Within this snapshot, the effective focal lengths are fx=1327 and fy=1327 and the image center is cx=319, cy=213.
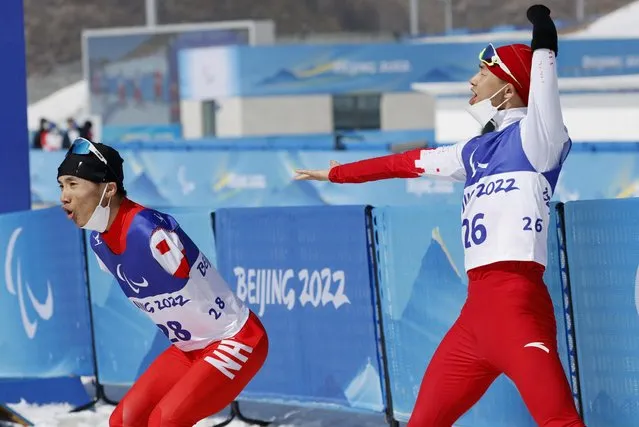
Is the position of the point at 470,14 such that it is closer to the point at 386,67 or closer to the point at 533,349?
the point at 386,67

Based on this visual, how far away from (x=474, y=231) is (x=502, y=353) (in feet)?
1.76

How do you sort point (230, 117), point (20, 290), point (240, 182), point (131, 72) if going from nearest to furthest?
point (20, 290) → point (240, 182) → point (230, 117) → point (131, 72)

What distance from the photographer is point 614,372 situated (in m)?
6.42

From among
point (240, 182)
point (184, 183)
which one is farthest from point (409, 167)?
point (184, 183)

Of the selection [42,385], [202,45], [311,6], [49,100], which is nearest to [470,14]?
[311,6]

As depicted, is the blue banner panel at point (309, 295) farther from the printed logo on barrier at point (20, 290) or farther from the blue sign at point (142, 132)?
the blue sign at point (142, 132)

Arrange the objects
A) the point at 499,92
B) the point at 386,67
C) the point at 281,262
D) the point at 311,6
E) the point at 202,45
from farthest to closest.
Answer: the point at 311,6, the point at 202,45, the point at 386,67, the point at 281,262, the point at 499,92

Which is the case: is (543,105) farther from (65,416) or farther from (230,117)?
(230,117)

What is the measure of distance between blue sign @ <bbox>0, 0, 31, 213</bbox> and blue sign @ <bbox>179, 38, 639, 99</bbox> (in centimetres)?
3194

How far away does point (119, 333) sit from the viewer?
8.64m

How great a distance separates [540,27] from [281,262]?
289 centimetres

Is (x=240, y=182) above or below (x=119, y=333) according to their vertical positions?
above

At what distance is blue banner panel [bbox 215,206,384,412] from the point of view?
7.57 m

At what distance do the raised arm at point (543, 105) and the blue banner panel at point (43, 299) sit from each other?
4012 millimetres
